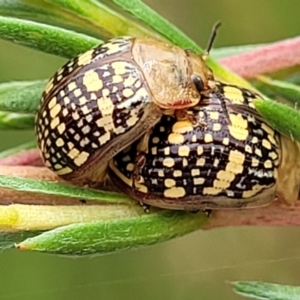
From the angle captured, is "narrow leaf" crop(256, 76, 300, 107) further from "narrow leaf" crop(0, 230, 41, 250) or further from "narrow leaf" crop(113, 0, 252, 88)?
"narrow leaf" crop(0, 230, 41, 250)

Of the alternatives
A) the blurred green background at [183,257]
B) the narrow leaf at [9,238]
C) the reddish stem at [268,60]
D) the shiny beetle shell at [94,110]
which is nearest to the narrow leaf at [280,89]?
the reddish stem at [268,60]

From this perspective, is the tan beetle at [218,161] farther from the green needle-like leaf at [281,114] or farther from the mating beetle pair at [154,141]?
the green needle-like leaf at [281,114]

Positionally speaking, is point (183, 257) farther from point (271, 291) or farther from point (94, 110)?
point (271, 291)

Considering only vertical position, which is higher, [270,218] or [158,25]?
[158,25]

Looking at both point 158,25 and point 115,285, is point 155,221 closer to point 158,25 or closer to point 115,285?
point 158,25

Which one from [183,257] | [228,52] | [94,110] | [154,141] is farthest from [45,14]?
[183,257]

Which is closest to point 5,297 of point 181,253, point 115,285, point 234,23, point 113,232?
point 115,285

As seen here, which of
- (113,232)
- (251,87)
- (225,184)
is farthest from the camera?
(251,87)
